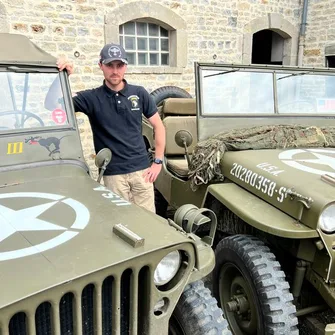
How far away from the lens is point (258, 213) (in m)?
2.40

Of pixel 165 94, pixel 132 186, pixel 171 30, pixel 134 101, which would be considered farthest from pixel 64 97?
pixel 171 30

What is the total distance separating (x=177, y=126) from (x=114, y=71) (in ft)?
5.75

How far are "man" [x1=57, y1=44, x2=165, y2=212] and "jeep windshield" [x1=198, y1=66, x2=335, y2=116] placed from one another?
1.95 feet

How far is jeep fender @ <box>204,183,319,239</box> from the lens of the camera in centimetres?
216

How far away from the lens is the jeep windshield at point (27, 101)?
251 cm

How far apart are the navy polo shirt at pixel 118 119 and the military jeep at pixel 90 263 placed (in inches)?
27.8

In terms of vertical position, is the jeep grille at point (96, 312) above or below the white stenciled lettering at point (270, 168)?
below

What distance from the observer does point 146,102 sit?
123 inches

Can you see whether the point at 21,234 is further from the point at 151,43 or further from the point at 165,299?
the point at 151,43

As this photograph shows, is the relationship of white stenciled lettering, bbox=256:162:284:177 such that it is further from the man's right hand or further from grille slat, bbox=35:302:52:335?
grille slat, bbox=35:302:52:335

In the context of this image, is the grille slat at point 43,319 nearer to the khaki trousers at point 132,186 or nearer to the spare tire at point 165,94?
the khaki trousers at point 132,186

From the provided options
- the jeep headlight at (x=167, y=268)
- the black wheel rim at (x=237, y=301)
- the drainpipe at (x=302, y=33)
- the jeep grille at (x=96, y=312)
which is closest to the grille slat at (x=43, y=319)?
the jeep grille at (x=96, y=312)

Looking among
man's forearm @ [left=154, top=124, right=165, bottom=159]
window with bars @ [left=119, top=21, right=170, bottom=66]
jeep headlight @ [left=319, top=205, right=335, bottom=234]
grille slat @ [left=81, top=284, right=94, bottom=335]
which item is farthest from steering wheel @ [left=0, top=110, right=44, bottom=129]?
window with bars @ [left=119, top=21, right=170, bottom=66]

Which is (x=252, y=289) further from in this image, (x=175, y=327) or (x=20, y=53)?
(x=20, y=53)
